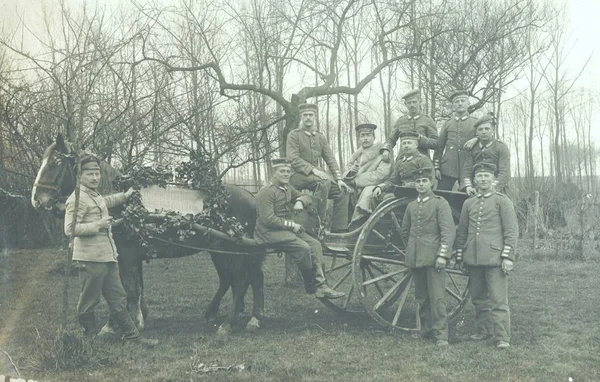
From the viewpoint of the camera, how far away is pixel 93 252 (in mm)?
5062

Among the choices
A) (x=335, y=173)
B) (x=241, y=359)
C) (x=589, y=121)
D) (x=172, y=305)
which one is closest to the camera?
(x=241, y=359)

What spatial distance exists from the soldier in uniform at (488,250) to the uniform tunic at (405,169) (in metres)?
0.59

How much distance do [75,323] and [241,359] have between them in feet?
9.27

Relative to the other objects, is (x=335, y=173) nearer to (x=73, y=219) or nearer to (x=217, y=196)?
(x=217, y=196)

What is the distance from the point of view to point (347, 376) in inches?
178

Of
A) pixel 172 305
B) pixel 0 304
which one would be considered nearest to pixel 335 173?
pixel 172 305

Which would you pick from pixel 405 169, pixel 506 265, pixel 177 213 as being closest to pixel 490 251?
pixel 506 265

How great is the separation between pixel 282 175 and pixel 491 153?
7.68 ft

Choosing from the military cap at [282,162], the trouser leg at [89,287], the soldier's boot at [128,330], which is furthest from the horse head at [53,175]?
the military cap at [282,162]

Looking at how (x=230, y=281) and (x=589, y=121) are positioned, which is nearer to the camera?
(x=230, y=281)

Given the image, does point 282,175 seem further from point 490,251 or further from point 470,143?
point 490,251

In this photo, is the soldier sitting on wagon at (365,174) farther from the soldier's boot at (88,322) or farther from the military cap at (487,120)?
the soldier's boot at (88,322)

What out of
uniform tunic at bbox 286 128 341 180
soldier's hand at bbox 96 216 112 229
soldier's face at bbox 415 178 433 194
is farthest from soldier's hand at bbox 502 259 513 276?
soldier's hand at bbox 96 216 112 229

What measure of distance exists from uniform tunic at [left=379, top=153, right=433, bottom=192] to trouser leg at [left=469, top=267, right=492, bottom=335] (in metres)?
1.19
